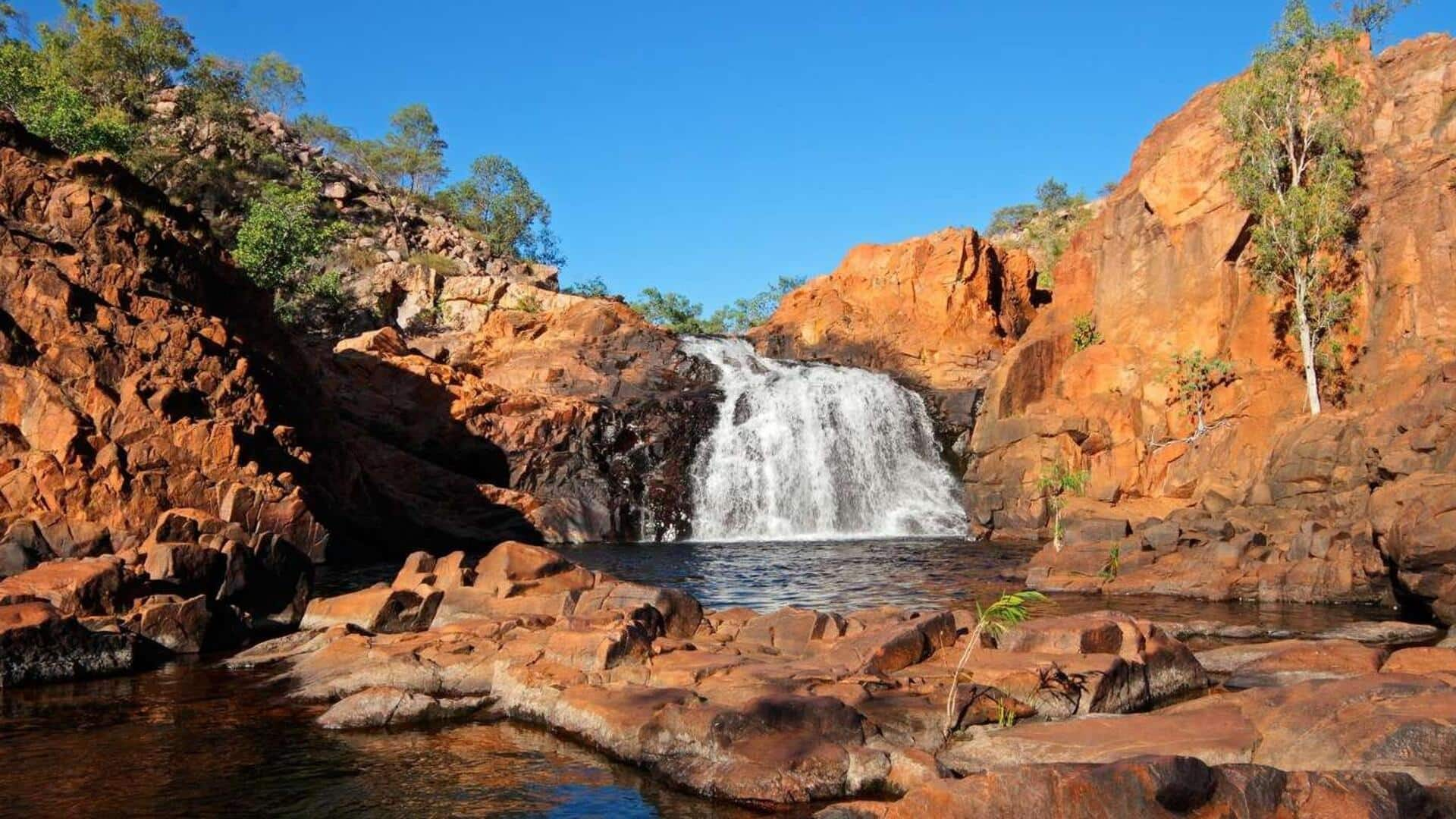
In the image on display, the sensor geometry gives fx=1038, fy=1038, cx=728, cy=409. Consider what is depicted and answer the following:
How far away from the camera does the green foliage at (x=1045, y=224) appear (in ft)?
218

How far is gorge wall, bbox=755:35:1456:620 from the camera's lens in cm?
2259

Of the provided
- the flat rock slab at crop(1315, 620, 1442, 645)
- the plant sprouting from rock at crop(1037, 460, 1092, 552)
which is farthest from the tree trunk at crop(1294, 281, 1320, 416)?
the flat rock slab at crop(1315, 620, 1442, 645)

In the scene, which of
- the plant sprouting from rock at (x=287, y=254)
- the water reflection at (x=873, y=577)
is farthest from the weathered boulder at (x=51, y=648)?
the plant sprouting from rock at (x=287, y=254)

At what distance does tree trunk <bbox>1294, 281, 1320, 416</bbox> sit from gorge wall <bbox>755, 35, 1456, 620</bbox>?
0.81 meters

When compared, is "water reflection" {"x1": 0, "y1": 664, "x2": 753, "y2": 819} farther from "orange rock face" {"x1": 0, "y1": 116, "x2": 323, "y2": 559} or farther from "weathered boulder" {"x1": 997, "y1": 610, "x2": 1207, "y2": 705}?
"orange rock face" {"x1": 0, "y1": 116, "x2": 323, "y2": 559}

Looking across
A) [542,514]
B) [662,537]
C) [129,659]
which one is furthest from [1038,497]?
[129,659]

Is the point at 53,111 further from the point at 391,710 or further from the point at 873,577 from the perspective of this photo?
the point at 391,710

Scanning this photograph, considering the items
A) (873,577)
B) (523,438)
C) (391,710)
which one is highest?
(523,438)

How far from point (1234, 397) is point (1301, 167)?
803cm

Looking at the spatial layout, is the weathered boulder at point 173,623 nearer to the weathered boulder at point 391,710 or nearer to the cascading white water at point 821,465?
the weathered boulder at point 391,710

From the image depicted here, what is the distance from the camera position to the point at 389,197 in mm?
81000

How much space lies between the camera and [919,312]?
54.1 meters

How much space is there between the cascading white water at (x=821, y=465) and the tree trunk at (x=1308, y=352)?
13.7 m

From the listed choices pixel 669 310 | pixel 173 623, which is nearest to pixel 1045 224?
pixel 669 310
